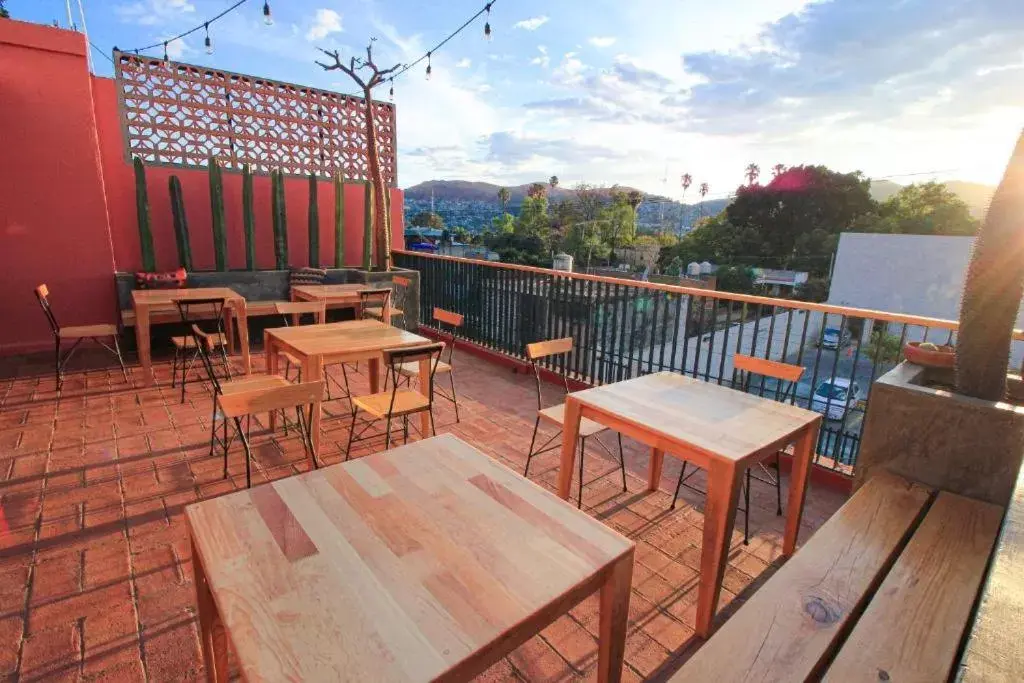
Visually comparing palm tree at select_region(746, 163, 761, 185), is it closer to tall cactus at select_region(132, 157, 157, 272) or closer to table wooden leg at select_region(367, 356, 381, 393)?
tall cactus at select_region(132, 157, 157, 272)

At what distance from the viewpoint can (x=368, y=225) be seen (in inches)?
288

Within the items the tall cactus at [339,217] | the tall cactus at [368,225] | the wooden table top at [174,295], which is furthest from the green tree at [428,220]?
the wooden table top at [174,295]

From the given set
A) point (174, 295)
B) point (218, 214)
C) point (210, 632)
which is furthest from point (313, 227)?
point (210, 632)

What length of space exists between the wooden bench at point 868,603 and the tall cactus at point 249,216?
6.79m

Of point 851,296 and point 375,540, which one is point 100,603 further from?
point 851,296

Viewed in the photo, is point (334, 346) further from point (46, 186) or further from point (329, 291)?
point (46, 186)

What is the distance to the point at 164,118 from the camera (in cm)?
604

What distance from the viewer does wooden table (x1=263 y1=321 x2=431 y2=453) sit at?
3.04 metres

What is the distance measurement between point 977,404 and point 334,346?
126 inches

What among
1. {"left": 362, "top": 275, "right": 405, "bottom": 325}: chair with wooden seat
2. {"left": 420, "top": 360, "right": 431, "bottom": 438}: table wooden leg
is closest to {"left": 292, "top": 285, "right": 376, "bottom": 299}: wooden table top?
{"left": 362, "top": 275, "right": 405, "bottom": 325}: chair with wooden seat

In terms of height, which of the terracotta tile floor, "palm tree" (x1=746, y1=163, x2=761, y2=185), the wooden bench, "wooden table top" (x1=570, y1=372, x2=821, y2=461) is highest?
"palm tree" (x1=746, y1=163, x2=761, y2=185)

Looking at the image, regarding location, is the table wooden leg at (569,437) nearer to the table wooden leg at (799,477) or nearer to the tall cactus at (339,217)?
the table wooden leg at (799,477)

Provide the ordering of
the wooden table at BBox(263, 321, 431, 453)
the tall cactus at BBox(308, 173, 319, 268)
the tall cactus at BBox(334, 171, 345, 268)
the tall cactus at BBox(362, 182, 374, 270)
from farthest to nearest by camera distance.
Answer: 1. the tall cactus at BBox(362, 182, 374, 270)
2. the tall cactus at BBox(334, 171, 345, 268)
3. the tall cactus at BBox(308, 173, 319, 268)
4. the wooden table at BBox(263, 321, 431, 453)

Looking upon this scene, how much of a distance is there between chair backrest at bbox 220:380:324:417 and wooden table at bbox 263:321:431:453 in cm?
91
